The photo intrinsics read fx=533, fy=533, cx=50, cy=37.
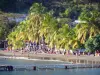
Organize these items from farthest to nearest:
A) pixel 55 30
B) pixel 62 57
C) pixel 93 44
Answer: pixel 55 30 < pixel 62 57 < pixel 93 44

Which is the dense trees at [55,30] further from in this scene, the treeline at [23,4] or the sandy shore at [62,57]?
the treeline at [23,4]

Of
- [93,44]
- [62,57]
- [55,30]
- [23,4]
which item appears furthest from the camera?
[23,4]

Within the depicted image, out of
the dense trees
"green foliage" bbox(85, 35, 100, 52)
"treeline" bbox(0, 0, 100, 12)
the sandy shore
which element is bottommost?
the sandy shore


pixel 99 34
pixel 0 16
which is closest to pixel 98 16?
pixel 99 34

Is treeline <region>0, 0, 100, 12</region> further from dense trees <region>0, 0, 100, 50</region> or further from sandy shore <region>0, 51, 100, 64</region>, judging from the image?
sandy shore <region>0, 51, 100, 64</region>

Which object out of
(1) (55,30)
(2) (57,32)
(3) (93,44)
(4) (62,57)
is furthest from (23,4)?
(3) (93,44)

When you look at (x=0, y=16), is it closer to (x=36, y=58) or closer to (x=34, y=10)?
(x=34, y=10)

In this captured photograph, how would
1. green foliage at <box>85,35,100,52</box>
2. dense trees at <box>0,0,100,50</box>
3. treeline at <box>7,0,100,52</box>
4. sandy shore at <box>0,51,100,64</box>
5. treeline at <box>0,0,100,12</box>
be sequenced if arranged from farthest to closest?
treeline at <box>0,0,100,12</box> → dense trees at <box>0,0,100,50</box> → treeline at <box>7,0,100,52</box> → green foliage at <box>85,35,100,52</box> → sandy shore at <box>0,51,100,64</box>

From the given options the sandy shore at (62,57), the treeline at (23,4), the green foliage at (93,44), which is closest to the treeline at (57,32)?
the green foliage at (93,44)

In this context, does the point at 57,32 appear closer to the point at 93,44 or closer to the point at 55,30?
the point at 55,30

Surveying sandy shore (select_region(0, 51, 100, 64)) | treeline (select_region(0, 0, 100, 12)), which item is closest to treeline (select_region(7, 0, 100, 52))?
sandy shore (select_region(0, 51, 100, 64))

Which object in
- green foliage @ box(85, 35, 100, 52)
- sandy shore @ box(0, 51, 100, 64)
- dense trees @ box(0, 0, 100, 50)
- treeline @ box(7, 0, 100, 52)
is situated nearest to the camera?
sandy shore @ box(0, 51, 100, 64)

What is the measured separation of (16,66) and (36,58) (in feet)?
68.4

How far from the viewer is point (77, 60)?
10319 centimetres
